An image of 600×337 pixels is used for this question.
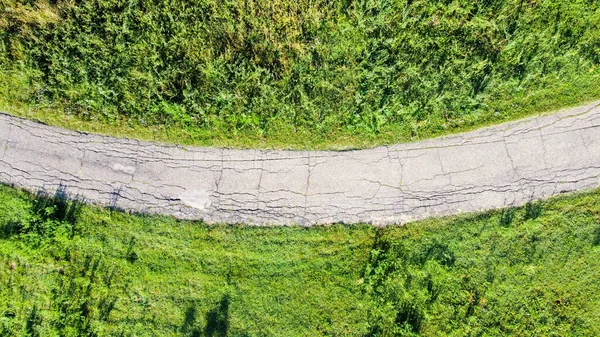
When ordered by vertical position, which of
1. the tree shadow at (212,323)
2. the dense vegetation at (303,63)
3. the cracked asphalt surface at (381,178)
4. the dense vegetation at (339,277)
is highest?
the dense vegetation at (303,63)

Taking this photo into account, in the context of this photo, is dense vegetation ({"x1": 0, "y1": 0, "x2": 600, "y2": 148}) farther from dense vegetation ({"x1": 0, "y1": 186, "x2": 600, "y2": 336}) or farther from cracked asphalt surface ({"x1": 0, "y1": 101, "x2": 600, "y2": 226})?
dense vegetation ({"x1": 0, "y1": 186, "x2": 600, "y2": 336})

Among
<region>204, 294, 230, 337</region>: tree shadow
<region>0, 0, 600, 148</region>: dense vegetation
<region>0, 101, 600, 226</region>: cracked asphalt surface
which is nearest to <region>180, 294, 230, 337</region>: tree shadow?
<region>204, 294, 230, 337</region>: tree shadow

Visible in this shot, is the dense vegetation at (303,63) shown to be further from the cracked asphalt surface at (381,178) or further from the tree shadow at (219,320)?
the tree shadow at (219,320)

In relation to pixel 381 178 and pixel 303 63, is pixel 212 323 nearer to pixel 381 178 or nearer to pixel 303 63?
pixel 381 178

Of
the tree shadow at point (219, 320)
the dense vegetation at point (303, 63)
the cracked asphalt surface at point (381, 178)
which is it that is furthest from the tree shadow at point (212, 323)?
the dense vegetation at point (303, 63)

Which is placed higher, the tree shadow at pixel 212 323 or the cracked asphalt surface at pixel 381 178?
the cracked asphalt surface at pixel 381 178

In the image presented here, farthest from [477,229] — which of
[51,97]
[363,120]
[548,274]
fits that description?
[51,97]
